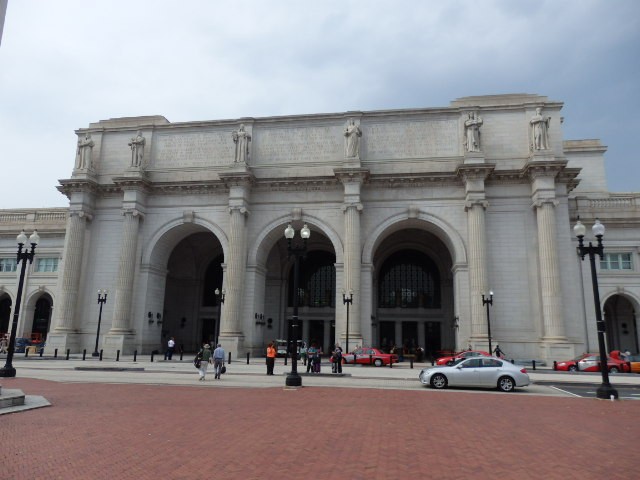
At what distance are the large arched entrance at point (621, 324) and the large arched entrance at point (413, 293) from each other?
1413 cm

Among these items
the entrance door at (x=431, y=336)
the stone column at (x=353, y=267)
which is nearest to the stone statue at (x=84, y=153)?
the stone column at (x=353, y=267)

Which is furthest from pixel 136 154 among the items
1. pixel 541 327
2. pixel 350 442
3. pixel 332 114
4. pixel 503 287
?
pixel 350 442

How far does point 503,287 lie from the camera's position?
36938 millimetres

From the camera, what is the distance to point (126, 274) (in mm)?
41094

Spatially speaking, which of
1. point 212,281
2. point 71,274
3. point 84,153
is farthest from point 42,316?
point 84,153

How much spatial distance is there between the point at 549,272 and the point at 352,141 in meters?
18.6

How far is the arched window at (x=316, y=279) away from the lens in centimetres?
5072

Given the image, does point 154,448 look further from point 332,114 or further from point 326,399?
point 332,114

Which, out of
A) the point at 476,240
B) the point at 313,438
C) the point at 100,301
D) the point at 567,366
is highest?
the point at 476,240

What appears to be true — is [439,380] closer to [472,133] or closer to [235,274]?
[235,274]

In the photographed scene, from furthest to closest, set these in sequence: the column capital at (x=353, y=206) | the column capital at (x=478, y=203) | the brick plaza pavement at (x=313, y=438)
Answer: the column capital at (x=353, y=206) < the column capital at (x=478, y=203) < the brick plaza pavement at (x=313, y=438)

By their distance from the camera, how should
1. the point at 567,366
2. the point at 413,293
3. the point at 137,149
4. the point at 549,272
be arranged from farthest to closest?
1. the point at 413,293
2. the point at 137,149
3. the point at 549,272
4. the point at 567,366

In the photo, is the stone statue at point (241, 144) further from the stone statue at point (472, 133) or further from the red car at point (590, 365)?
the red car at point (590, 365)

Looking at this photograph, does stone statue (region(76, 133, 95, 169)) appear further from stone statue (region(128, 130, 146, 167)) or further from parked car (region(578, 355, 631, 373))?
parked car (region(578, 355, 631, 373))
